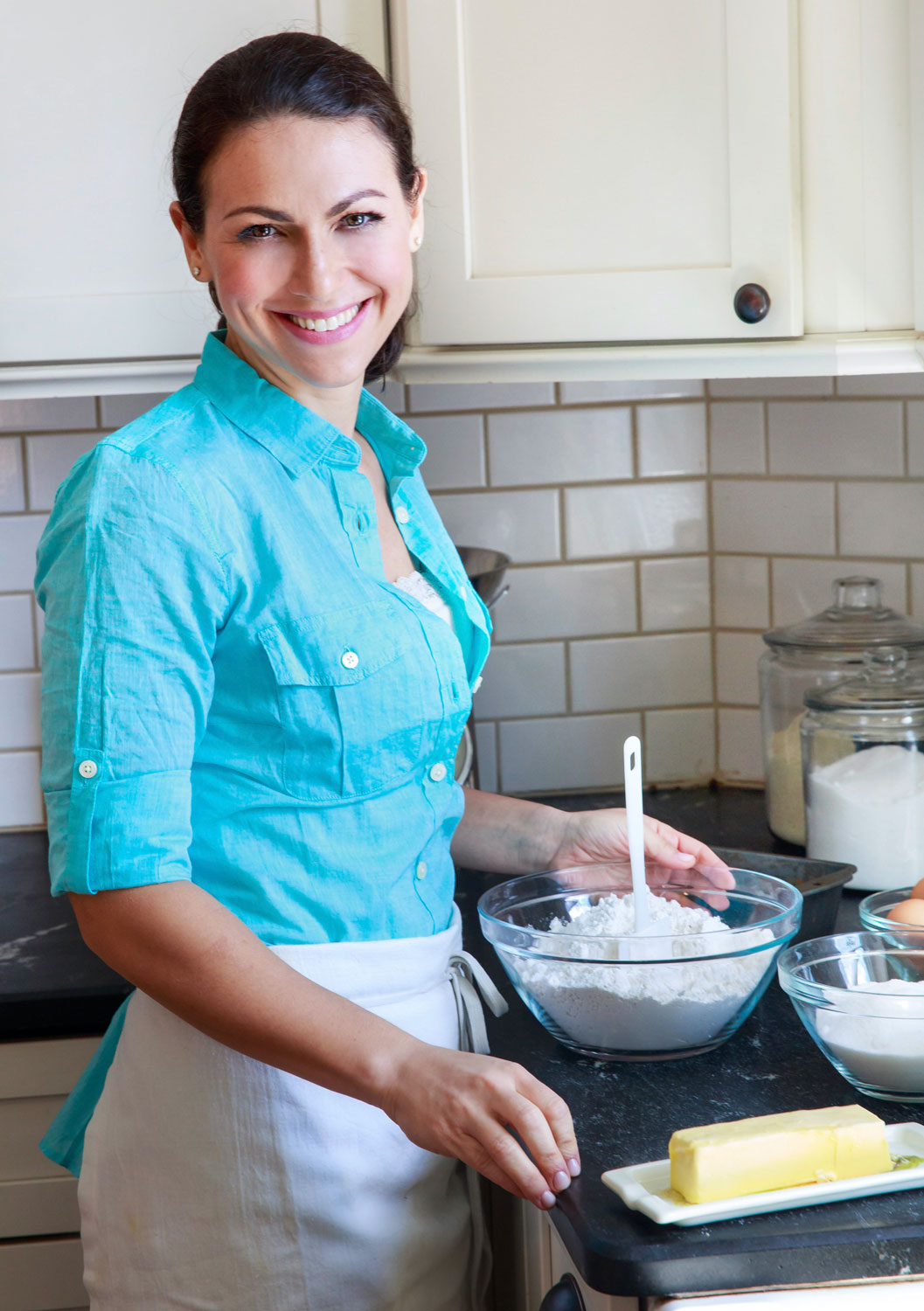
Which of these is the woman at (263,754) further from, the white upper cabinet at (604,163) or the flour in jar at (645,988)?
the white upper cabinet at (604,163)

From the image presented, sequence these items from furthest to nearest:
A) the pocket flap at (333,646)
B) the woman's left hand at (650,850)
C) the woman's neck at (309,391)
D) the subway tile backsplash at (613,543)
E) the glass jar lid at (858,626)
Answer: the subway tile backsplash at (613,543) → the glass jar lid at (858,626) → the woman's left hand at (650,850) → the woman's neck at (309,391) → the pocket flap at (333,646)

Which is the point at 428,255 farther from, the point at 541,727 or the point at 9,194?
the point at 541,727

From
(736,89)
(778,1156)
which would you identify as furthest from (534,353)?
(778,1156)

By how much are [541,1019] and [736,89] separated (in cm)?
91

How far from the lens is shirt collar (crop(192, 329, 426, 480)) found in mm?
1069

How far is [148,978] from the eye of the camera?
0.94 metres

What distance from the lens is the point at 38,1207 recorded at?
4.70 feet

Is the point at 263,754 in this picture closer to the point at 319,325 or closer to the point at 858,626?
the point at 319,325

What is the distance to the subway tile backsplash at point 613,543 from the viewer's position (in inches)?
70.9

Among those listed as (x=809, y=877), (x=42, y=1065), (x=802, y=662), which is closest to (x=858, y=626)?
(x=802, y=662)

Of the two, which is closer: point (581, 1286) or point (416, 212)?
point (581, 1286)

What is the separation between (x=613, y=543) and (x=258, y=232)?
94 centimetres

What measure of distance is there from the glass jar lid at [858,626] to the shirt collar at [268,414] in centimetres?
69

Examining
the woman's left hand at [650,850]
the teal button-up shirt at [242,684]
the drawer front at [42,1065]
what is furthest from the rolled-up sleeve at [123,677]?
the drawer front at [42,1065]
